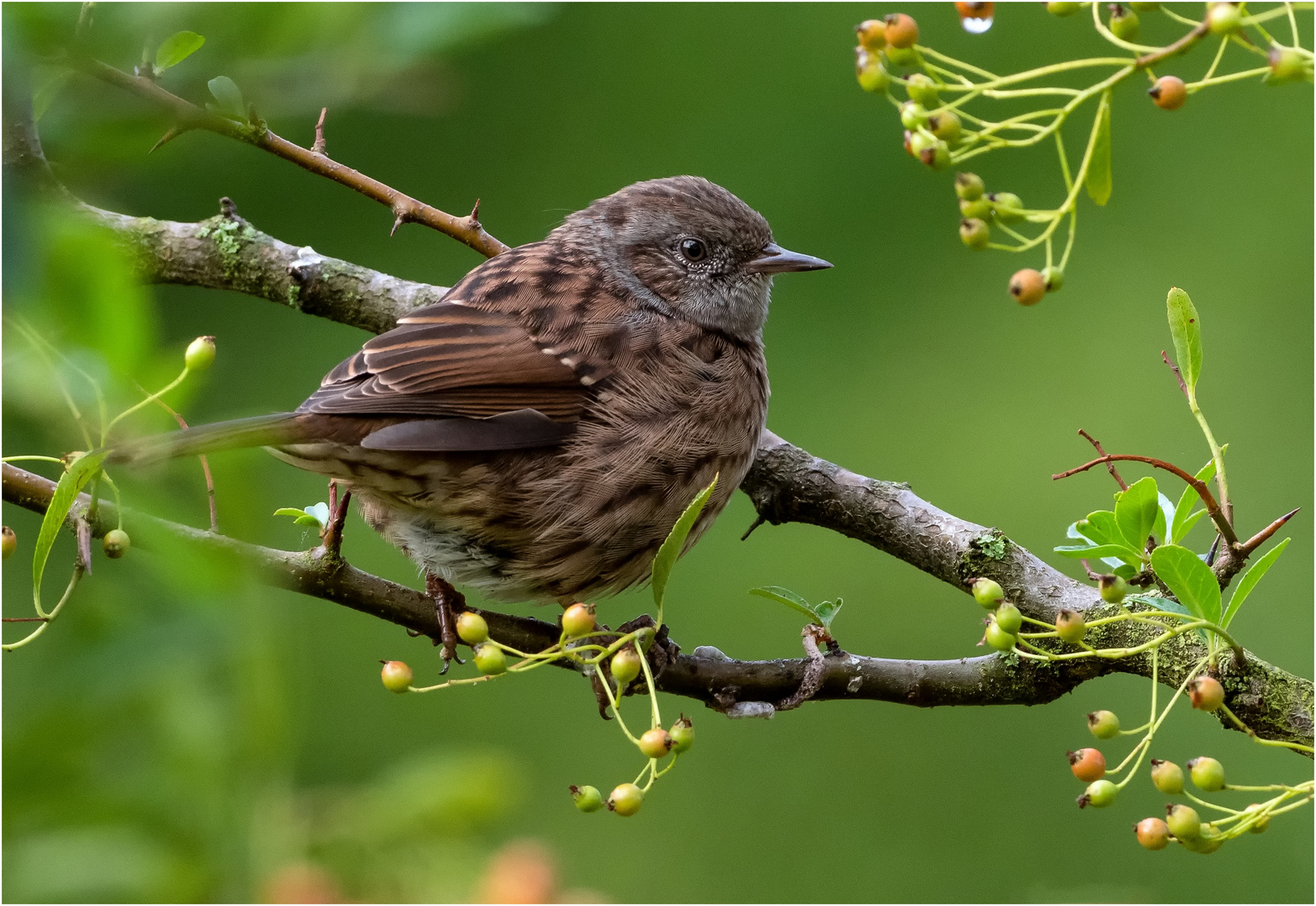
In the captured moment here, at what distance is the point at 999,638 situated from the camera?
168cm

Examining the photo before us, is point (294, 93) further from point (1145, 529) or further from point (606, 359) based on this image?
point (606, 359)

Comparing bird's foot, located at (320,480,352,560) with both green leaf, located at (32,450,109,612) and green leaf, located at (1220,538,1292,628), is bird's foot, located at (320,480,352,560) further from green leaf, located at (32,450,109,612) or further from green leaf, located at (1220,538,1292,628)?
green leaf, located at (1220,538,1292,628)

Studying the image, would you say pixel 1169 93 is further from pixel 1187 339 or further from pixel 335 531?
pixel 335 531

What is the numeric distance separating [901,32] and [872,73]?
7 centimetres

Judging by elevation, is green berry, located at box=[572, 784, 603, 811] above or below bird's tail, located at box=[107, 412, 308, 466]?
below

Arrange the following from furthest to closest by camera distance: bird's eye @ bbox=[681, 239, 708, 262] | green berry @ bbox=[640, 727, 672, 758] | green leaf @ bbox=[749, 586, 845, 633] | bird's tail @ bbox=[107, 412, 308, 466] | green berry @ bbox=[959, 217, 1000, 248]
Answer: bird's eye @ bbox=[681, 239, 708, 262]
green leaf @ bbox=[749, 586, 845, 633]
green berry @ bbox=[640, 727, 672, 758]
green berry @ bbox=[959, 217, 1000, 248]
bird's tail @ bbox=[107, 412, 308, 466]

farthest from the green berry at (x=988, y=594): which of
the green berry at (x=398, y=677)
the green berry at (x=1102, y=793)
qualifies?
the green berry at (x=398, y=677)

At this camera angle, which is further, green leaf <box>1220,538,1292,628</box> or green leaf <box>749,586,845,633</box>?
green leaf <box>749,586,845,633</box>

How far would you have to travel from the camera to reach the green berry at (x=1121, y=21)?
154cm

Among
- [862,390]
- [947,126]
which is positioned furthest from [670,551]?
[862,390]

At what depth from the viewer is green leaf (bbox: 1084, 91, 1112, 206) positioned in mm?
1656

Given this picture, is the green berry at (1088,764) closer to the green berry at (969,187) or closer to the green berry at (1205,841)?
the green berry at (1205,841)

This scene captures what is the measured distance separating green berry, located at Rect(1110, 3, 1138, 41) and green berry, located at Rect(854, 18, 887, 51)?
0.89 feet

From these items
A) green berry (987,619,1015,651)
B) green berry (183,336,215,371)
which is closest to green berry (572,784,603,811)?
green berry (987,619,1015,651)
